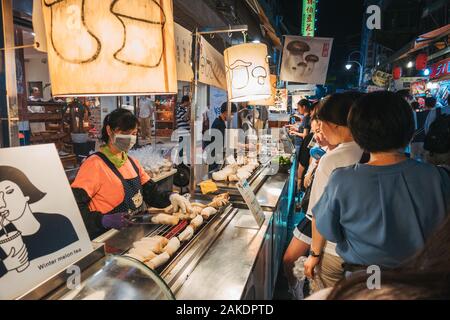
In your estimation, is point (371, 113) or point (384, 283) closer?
point (384, 283)

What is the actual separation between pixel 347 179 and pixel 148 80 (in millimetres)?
1380

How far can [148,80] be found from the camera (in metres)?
1.61

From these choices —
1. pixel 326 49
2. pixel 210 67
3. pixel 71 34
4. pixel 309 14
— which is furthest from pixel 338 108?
pixel 309 14

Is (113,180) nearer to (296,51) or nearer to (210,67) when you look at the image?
(210,67)

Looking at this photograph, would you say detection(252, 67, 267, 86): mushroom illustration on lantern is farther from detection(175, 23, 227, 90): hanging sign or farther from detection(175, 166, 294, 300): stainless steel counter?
detection(175, 166, 294, 300): stainless steel counter

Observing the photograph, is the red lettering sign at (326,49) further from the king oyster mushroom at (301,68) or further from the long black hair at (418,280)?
the long black hair at (418,280)

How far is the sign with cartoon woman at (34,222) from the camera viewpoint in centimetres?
132

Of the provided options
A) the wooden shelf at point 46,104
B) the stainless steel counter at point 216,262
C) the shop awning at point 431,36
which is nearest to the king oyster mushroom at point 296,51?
the shop awning at point 431,36

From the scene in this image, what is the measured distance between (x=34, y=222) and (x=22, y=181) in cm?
20

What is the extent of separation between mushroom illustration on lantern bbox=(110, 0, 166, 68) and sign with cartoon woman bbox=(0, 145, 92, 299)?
643 millimetres

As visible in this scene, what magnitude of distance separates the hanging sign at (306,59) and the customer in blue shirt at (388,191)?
23.1ft

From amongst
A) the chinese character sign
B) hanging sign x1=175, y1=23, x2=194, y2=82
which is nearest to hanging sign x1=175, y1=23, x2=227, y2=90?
hanging sign x1=175, y1=23, x2=194, y2=82
